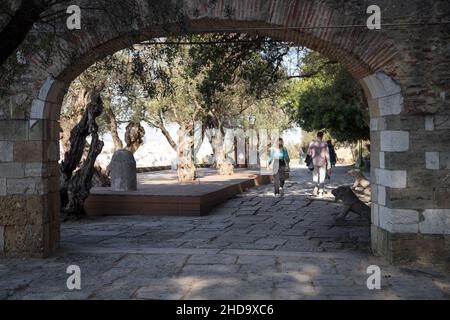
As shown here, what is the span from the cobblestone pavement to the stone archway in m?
0.57

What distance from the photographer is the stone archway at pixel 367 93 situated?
5953 millimetres

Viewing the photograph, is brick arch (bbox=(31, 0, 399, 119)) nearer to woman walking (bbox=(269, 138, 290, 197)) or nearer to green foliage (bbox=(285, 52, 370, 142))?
woman walking (bbox=(269, 138, 290, 197))

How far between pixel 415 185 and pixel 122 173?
8145 mm

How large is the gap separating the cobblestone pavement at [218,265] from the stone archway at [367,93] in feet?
1.86

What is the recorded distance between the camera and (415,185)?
19.7 ft

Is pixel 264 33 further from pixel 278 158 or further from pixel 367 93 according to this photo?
pixel 278 158

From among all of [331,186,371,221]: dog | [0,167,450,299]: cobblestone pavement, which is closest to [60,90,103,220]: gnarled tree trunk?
[0,167,450,299]: cobblestone pavement

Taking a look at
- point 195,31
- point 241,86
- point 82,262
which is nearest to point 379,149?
point 195,31

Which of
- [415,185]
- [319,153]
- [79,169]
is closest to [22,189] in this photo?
[79,169]

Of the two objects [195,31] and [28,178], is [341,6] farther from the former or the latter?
[28,178]

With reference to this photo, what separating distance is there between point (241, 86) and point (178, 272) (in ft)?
46.7

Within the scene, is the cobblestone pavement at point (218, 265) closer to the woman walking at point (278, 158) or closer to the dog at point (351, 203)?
the dog at point (351, 203)

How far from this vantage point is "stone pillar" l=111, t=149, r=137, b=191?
12.3 metres

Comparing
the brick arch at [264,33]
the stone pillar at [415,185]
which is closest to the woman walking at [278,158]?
the brick arch at [264,33]
